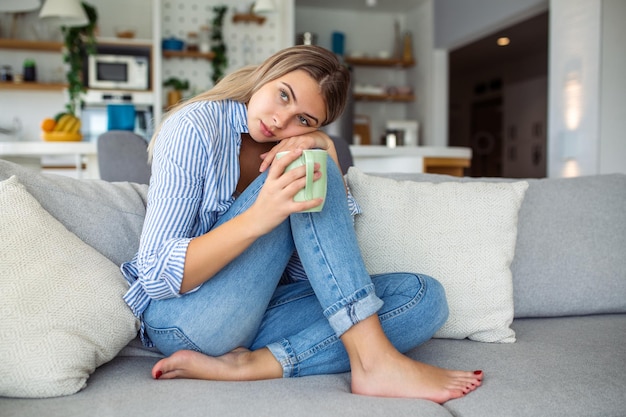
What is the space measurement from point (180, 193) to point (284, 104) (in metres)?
0.31

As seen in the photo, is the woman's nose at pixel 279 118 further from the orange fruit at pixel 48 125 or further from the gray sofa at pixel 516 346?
the orange fruit at pixel 48 125

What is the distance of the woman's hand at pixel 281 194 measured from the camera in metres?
0.98

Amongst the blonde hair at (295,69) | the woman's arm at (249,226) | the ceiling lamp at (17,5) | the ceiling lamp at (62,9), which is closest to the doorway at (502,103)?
the ceiling lamp at (62,9)

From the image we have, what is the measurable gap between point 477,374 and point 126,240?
818 mm

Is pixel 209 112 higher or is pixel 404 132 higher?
pixel 404 132

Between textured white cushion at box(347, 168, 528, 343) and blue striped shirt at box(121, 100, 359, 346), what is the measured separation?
A: 0.40 metres

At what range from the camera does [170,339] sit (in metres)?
1.16

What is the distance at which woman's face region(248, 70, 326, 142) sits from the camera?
1.26 metres

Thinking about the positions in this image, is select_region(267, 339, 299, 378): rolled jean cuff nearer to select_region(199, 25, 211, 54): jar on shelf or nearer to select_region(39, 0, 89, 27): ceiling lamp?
select_region(39, 0, 89, 27): ceiling lamp

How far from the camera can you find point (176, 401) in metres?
0.99

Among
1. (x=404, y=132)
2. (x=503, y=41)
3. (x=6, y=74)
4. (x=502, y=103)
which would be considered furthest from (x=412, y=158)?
(x=502, y=103)

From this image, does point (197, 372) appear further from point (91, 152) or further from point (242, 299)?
point (91, 152)

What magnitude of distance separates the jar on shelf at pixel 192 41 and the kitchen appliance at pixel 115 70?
1.56 ft

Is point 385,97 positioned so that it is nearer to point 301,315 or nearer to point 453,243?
point 453,243
